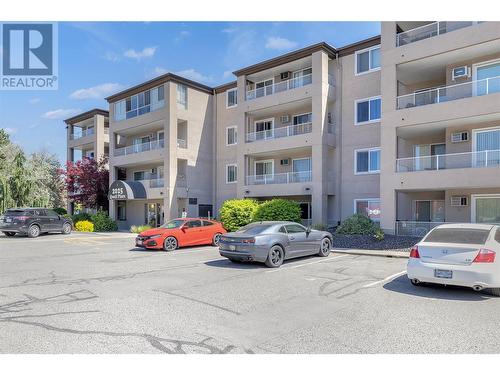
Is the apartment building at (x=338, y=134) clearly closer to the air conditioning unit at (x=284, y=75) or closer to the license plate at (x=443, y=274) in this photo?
the air conditioning unit at (x=284, y=75)

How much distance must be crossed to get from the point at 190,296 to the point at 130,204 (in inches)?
1039

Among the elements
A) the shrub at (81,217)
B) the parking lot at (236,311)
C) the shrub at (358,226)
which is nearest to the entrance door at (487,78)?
the shrub at (358,226)

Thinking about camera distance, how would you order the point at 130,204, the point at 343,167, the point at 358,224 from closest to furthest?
the point at 358,224 < the point at 343,167 < the point at 130,204

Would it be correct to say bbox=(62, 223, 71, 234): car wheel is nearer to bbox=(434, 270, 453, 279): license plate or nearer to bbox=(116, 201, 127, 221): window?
bbox=(116, 201, 127, 221): window

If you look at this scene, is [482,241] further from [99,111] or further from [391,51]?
[99,111]

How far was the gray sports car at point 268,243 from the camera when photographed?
10969 millimetres

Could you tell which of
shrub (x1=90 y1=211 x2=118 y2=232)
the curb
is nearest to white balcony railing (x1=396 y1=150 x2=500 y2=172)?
the curb

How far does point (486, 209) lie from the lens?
17.0 metres

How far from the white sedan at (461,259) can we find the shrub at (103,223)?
2620 cm

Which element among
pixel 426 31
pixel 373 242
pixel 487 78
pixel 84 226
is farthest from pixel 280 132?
pixel 84 226

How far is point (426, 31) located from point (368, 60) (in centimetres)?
416

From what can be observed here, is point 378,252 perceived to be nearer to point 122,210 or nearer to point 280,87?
point 280,87

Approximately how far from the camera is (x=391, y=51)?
17891 millimetres
